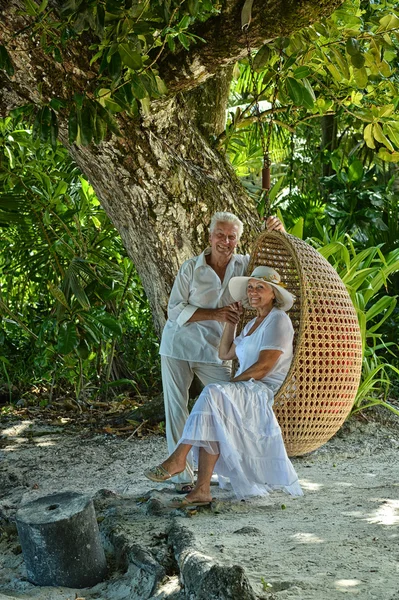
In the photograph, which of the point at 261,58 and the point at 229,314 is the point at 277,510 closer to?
the point at 229,314

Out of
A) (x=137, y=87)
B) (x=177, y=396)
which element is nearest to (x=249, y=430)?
(x=177, y=396)

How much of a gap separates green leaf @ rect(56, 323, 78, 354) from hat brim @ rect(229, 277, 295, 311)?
1335 millimetres

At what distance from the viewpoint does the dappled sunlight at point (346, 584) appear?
269cm

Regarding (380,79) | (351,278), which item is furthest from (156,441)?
(380,79)

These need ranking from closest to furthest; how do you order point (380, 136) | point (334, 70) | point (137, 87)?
point (137, 87) → point (380, 136) → point (334, 70)

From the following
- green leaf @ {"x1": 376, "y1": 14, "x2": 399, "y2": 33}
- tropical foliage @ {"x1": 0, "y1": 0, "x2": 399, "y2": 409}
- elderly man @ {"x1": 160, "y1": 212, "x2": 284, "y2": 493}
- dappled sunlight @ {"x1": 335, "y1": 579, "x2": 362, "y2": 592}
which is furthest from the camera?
elderly man @ {"x1": 160, "y1": 212, "x2": 284, "y2": 493}

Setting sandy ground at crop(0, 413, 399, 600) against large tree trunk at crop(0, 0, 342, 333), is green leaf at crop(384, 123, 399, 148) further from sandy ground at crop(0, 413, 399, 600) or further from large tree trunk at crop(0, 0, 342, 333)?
sandy ground at crop(0, 413, 399, 600)

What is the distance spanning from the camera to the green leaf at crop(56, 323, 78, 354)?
5164 mm

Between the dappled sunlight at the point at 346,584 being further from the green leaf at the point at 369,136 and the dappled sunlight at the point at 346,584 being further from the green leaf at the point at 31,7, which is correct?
the green leaf at the point at 31,7

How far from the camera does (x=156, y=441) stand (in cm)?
538

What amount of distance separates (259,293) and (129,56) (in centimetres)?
134

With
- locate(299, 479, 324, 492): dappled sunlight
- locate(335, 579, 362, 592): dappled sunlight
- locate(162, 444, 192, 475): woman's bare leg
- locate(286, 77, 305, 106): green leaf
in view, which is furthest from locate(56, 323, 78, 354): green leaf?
locate(335, 579, 362, 592): dappled sunlight

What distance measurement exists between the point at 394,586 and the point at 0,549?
1.81 m

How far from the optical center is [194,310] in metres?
4.35
